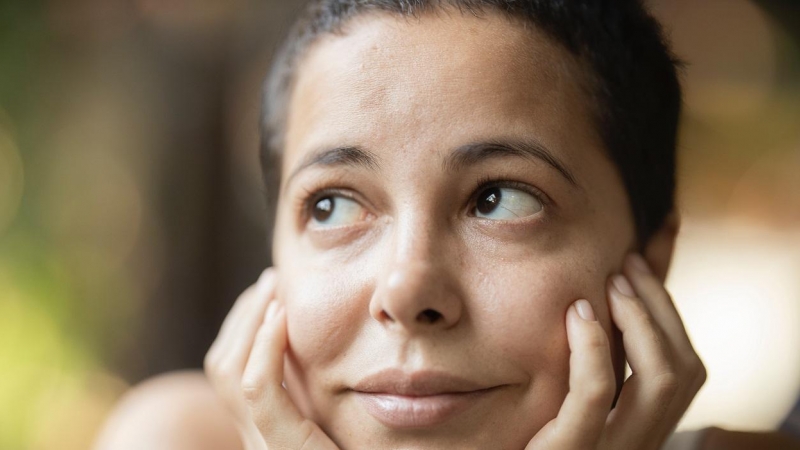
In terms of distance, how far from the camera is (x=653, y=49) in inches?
41.1

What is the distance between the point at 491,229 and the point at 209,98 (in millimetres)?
1678

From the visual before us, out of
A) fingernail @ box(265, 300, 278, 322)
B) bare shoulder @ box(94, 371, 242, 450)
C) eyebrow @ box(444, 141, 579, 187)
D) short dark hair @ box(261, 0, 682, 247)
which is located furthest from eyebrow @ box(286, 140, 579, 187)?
bare shoulder @ box(94, 371, 242, 450)

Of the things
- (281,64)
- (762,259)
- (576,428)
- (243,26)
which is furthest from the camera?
Result: (243,26)

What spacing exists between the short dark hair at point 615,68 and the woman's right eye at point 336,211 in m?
0.18

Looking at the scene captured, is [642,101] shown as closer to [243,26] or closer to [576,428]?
[576,428]

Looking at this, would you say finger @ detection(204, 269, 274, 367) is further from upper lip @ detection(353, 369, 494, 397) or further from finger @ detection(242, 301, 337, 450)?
upper lip @ detection(353, 369, 494, 397)

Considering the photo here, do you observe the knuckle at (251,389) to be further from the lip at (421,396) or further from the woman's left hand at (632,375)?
the woman's left hand at (632,375)

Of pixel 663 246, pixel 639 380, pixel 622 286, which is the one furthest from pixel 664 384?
pixel 663 246

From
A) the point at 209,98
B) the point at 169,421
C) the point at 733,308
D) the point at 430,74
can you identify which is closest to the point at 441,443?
the point at 430,74

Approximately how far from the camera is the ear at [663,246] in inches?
40.6

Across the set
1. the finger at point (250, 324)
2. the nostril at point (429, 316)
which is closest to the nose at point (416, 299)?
the nostril at point (429, 316)

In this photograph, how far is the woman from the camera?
2.65ft

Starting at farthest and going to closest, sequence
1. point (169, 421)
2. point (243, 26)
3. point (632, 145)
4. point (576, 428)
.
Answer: point (243, 26), point (169, 421), point (632, 145), point (576, 428)

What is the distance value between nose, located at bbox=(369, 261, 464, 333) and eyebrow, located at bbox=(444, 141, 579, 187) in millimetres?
131
